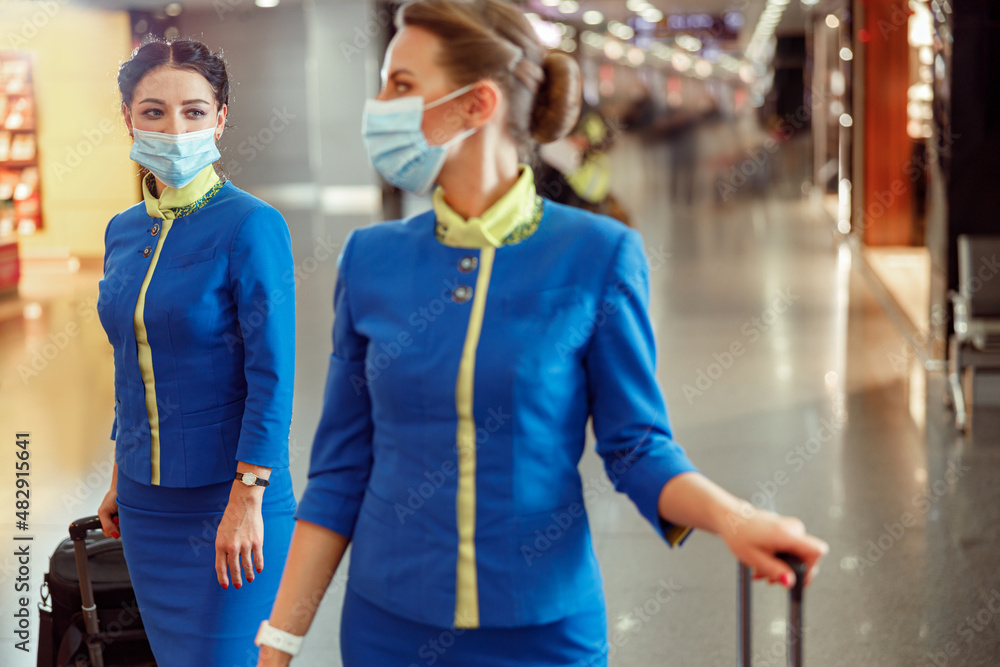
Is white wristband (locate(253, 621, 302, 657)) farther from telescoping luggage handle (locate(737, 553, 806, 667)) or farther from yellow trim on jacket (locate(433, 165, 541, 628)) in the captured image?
telescoping luggage handle (locate(737, 553, 806, 667))

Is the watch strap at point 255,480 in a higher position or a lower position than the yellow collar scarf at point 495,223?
lower

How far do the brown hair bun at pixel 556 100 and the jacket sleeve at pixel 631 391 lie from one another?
0.18 meters

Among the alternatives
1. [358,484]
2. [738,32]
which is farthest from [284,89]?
[738,32]

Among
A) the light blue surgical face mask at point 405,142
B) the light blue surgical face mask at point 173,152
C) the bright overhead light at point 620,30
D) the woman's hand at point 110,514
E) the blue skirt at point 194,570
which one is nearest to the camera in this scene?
the light blue surgical face mask at point 405,142

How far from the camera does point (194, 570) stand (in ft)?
6.42

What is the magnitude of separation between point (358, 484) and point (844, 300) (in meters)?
9.55

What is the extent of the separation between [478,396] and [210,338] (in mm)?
713

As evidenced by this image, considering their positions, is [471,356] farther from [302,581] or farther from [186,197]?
[186,197]

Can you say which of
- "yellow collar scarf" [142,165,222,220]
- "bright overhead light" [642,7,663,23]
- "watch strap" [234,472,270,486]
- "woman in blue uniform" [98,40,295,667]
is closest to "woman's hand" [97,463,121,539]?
"woman in blue uniform" [98,40,295,667]

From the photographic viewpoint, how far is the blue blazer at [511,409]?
53.4 inches

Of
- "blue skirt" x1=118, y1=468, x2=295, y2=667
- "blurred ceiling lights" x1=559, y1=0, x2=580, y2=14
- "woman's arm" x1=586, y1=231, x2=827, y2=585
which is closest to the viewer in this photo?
"woman's arm" x1=586, y1=231, x2=827, y2=585

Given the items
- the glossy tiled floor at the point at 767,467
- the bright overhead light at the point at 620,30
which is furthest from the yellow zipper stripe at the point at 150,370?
the bright overhead light at the point at 620,30

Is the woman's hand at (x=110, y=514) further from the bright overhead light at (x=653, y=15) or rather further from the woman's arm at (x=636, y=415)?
the bright overhead light at (x=653, y=15)

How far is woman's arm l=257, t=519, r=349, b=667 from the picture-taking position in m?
1.45
